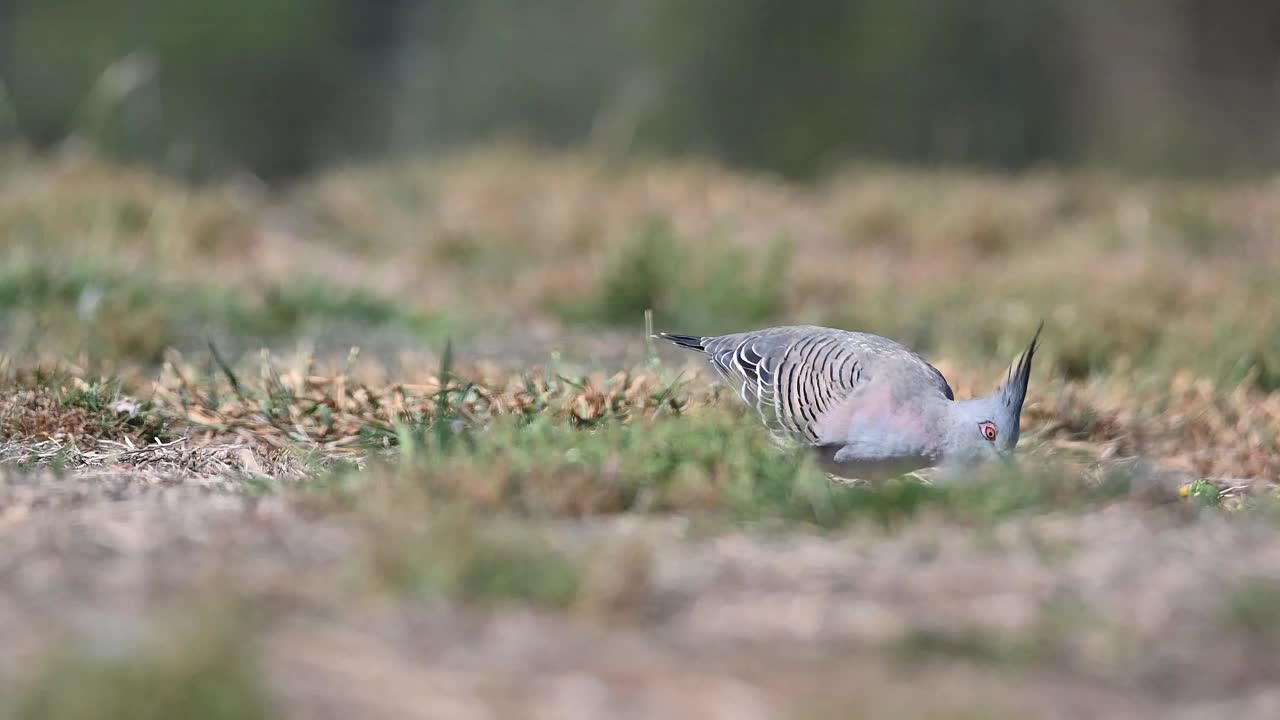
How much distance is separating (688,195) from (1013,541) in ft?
23.6

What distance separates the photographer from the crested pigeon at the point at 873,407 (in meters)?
3.57

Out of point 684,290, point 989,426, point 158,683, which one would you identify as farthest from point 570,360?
point 158,683

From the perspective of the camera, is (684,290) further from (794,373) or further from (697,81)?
(697,81)

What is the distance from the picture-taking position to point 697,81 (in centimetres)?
1397

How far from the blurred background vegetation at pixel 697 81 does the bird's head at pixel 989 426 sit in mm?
9181

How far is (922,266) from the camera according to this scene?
341 inches

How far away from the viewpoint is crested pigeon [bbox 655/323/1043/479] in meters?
3.57

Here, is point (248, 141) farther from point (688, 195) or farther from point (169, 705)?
point (169, 705)

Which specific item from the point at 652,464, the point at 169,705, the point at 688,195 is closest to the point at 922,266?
the point at 688,195

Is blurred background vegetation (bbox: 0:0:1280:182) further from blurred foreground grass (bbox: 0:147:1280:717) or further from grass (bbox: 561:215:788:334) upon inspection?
grass (bbox: 561:215:788:334)

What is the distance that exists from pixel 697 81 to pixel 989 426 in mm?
10763

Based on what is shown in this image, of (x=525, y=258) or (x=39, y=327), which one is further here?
(x=525, y=258)

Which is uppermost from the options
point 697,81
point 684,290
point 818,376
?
point 697,81

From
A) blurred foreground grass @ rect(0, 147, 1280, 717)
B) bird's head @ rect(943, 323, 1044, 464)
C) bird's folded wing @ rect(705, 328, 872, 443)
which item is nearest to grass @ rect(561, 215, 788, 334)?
Result: blurred foreground grass @ rect(0, 147, 1280, 717)
